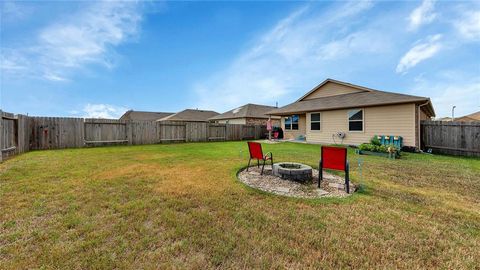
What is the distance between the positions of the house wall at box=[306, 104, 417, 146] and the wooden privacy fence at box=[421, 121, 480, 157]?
122 cm

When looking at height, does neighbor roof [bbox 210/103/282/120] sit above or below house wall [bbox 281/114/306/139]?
above

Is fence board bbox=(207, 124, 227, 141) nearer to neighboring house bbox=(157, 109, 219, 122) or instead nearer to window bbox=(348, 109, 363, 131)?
window bbox=(348, 109, 363, 131)

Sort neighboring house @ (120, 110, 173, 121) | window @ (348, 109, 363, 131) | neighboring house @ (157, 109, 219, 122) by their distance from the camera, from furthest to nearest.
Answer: neighboring house @ (120, 110, 173, 121), neighboring house @ (157, 109, 219, 122), window @ (348, 109, 363, 131)

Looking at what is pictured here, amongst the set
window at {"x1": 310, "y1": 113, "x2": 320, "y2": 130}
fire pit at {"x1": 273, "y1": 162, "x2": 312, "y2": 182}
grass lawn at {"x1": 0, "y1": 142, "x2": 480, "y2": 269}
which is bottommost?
grass lawn at {"x1": 0, "y1": 142, "x2": 480, "y2": 269}

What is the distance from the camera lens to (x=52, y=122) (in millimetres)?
11672

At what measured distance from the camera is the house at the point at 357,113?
1033 centimetres

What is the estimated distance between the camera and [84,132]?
12.7 metres

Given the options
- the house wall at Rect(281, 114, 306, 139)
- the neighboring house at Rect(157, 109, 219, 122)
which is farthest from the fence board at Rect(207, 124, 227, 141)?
the neighboring house at Rect(157, 109, 219, 122)

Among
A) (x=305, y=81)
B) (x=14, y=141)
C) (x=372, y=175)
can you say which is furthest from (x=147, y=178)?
(x=305, y=81)

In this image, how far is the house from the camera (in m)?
10.3

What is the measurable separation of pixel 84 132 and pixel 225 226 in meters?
14.4

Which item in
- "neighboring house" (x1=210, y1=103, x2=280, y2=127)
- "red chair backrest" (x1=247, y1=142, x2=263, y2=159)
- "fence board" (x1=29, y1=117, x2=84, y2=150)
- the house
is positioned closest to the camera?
"red chair backrest" (x1=247, y1=142, x2=263, y2=159)

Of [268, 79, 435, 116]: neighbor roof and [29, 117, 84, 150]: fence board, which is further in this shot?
[29, 117, 84, 150]: fence board

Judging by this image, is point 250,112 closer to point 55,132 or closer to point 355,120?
point 355,120
